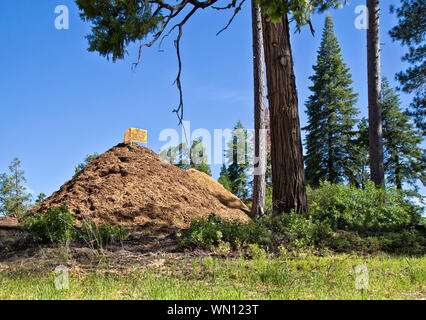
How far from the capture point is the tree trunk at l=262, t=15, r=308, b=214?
613cm

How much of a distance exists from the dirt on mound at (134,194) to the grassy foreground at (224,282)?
354 centimetres

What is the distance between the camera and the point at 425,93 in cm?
1417

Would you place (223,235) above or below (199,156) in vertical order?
below

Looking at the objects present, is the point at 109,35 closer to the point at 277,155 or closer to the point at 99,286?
the point at 277,155

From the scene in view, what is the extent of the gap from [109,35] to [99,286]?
21.7 feet

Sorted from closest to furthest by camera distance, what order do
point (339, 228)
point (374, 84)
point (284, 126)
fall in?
point (284, 126) → point (339, 228) → point (374, 84)

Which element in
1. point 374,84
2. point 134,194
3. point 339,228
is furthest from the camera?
point 374,84

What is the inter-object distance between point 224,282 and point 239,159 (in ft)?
72.9

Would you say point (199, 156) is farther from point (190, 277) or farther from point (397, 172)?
point (190, 277)

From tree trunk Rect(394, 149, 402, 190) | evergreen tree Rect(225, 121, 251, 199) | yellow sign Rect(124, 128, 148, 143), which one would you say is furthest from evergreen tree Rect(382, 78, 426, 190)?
yellow sign Rect(124, 128, 148, 143)

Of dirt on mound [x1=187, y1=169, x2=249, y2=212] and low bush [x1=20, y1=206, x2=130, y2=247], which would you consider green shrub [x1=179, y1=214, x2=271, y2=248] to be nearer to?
low bush [x1=20, y1=206, x2=130, y2=247]

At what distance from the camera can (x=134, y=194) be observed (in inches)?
335

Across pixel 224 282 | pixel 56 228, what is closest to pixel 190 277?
pixel 224 282
